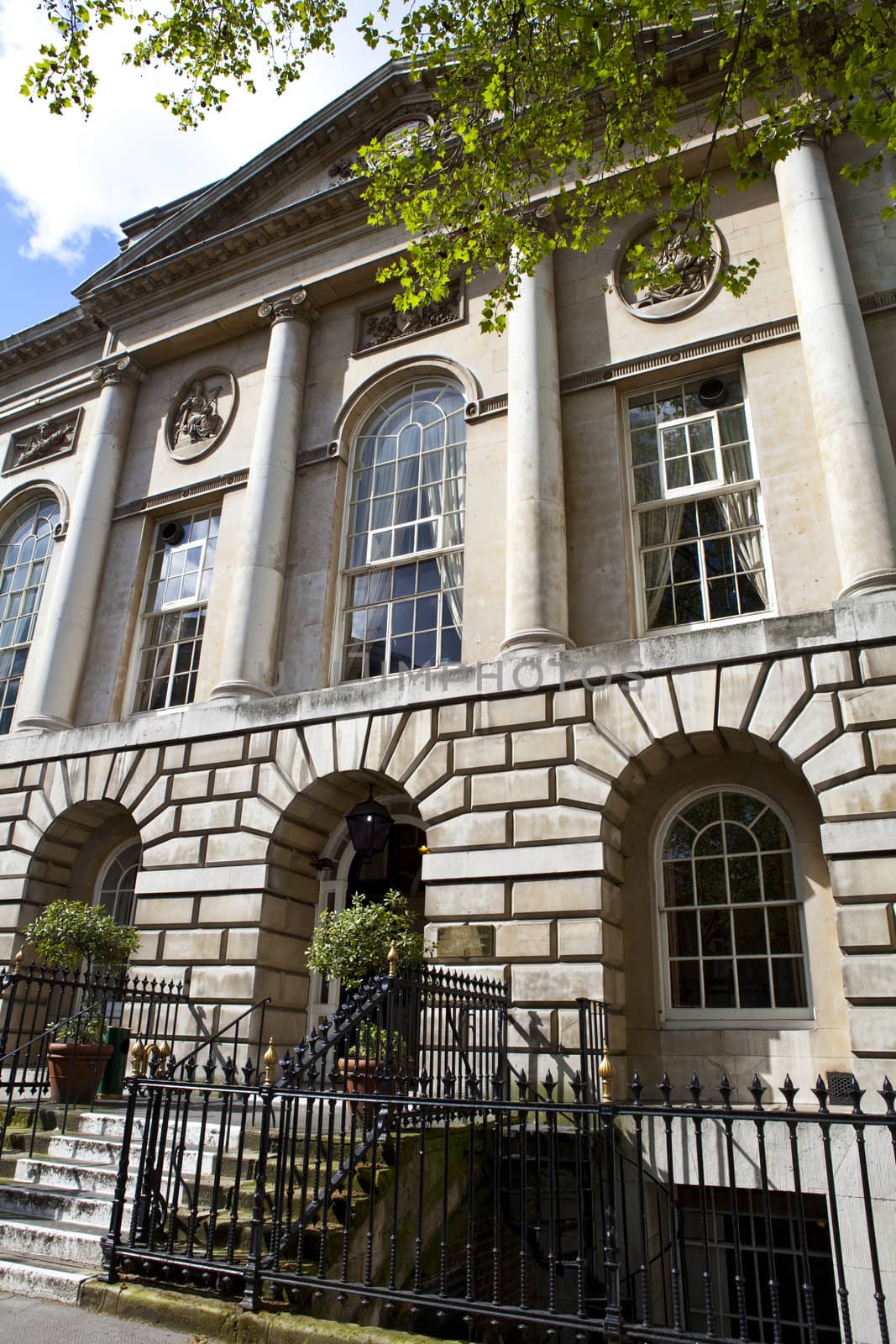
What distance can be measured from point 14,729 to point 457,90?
11.9 meters

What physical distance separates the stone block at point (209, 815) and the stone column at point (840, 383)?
329 inches

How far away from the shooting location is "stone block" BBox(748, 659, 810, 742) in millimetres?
10188

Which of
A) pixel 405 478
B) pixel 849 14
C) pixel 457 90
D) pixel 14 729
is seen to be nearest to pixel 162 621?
pixel 14 729

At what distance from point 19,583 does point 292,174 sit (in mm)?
9443

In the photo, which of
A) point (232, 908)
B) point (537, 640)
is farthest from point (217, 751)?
point (537, 640)

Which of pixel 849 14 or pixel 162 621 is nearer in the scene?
A: pixel 849 14

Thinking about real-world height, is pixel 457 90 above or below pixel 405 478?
above

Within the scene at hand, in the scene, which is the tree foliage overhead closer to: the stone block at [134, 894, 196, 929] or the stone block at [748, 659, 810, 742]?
the stone block at [748, 659, 810, 742]

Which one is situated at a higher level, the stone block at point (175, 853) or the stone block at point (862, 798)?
the stone block at point (175, 853)

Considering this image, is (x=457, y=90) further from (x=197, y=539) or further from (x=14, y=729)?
(x=14, y=729)

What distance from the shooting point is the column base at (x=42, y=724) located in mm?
15883

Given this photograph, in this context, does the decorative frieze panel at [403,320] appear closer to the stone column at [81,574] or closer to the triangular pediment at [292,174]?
the triangular pediment at [292,174]

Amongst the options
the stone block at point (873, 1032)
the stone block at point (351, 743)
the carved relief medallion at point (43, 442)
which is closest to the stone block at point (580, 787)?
the stone block at point (351, 743)

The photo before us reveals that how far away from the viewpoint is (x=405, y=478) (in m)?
15.2
